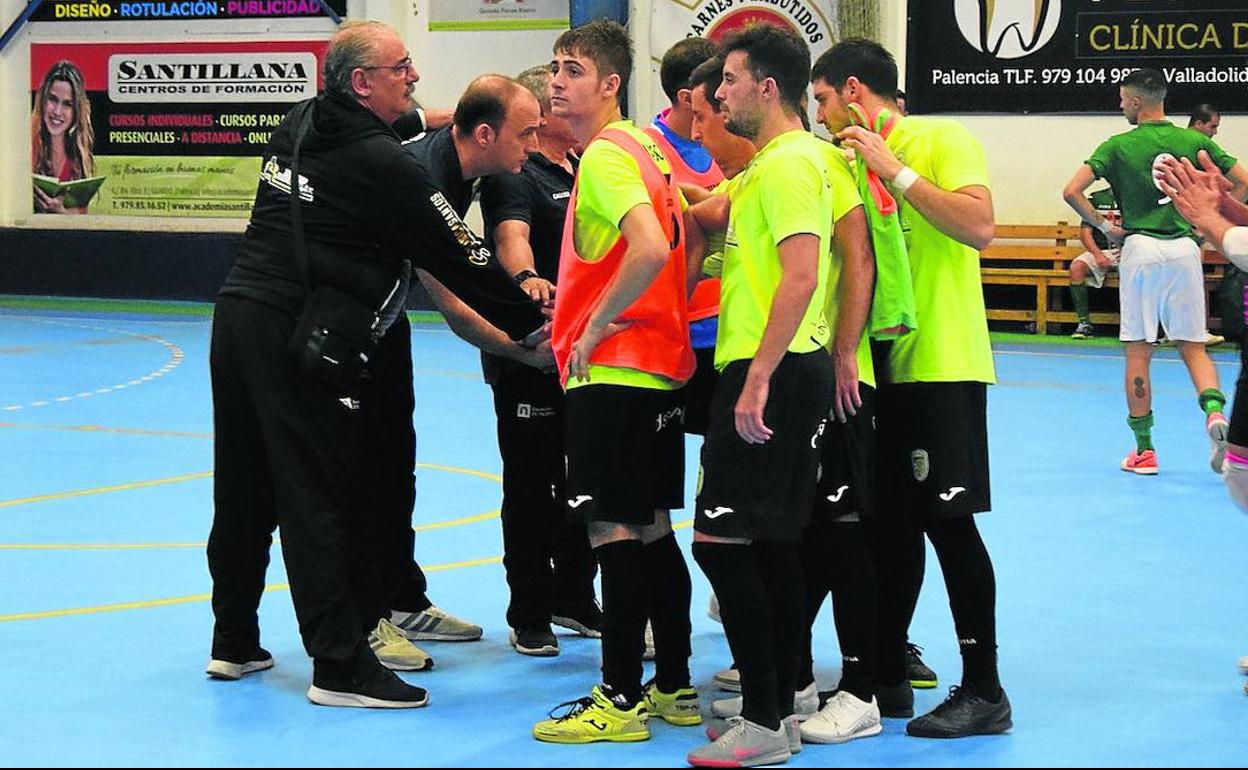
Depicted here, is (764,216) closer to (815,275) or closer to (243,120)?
(815,275)

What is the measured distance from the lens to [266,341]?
5.54 m

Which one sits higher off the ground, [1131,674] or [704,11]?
[704,11]

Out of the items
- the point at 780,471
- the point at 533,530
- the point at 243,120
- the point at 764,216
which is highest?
the point at 243,120

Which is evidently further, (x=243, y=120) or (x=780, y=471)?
(x=243, y=120)

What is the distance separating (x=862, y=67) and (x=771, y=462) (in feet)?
4.34

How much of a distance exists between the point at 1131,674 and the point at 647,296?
7.08 ft

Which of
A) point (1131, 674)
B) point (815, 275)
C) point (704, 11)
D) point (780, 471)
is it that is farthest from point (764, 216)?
point (704, 11)

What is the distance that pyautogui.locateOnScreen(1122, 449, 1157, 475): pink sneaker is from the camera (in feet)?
32.5

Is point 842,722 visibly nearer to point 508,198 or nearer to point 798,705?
point 798,705

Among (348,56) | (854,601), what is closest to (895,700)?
(854,601)

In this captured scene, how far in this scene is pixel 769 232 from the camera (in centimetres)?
487

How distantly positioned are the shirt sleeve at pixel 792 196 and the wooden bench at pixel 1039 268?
1269 centimetres

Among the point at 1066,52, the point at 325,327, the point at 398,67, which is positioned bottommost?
the point at 325,327

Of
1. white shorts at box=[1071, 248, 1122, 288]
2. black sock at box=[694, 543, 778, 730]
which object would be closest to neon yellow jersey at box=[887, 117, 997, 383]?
black sock at box=[694, 543, 778, 730]
